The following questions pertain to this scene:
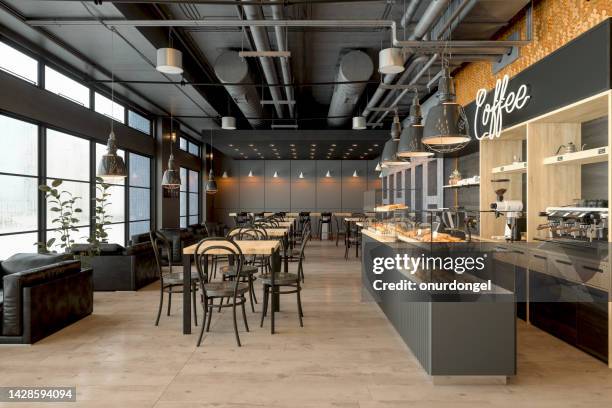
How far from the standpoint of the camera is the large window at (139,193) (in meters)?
9.75

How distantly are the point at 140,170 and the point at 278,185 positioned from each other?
7222mm

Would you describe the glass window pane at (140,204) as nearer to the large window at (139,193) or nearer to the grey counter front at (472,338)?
the large window at (139,193)

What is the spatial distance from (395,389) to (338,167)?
14321 mm

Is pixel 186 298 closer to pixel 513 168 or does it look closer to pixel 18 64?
pixel 513 168

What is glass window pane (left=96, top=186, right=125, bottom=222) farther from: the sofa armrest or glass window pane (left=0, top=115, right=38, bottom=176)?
the sofa armrest

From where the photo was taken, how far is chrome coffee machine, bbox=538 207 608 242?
11.3 feet

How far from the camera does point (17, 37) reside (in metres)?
5.63

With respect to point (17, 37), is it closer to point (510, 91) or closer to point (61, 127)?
point (61, 127)

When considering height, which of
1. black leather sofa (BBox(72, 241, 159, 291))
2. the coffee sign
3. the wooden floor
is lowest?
the wooden floor

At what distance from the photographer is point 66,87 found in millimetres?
6961

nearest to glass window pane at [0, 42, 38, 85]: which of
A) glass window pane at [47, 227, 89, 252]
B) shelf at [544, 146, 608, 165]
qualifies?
glass window pane at [47, 227, 89, 252]

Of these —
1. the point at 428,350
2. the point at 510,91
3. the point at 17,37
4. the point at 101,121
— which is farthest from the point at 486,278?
the point at 101,121

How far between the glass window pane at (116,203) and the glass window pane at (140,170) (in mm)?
601

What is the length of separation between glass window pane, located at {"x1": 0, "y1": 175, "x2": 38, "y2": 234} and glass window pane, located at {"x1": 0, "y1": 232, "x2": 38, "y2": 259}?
0.09m
